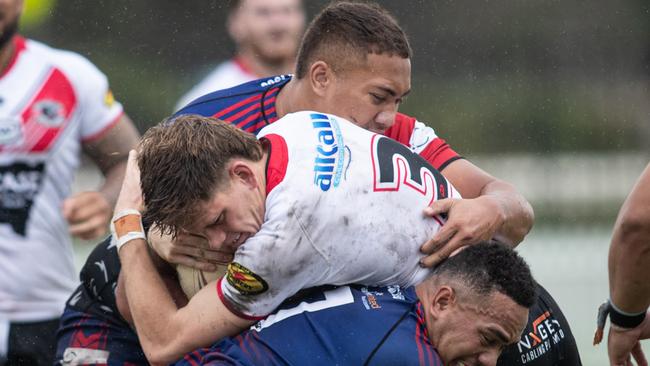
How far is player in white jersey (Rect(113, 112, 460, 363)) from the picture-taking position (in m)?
3.47

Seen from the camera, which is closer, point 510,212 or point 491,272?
point 491,272

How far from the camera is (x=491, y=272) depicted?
3695 millimetres

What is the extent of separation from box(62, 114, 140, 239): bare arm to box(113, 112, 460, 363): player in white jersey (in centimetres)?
107

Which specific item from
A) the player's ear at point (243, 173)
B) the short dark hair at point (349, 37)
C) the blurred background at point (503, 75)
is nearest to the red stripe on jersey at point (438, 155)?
the short dark hair at point (349, 37)

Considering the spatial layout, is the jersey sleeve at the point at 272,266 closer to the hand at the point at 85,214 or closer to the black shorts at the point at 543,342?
the black shorts at the point at 543,342

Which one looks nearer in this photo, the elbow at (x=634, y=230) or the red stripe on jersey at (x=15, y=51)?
the elbow at (x=634, y=230)

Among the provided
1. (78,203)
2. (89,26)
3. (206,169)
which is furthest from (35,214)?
(89,26)

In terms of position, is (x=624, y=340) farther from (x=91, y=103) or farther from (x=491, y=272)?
(x=91, y=103)

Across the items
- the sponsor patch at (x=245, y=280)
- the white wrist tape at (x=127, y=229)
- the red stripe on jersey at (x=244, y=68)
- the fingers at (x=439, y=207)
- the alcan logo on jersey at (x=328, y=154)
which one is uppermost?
the alcan logo on jersey at (x=328, y=154)

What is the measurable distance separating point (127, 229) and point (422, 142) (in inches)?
50.1

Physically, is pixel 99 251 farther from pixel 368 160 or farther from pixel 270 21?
pixel 270 21

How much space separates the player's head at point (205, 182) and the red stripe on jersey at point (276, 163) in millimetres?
27

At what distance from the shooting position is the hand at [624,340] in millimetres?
4230

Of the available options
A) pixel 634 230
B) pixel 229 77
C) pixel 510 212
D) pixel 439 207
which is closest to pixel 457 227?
pixel 439 207
